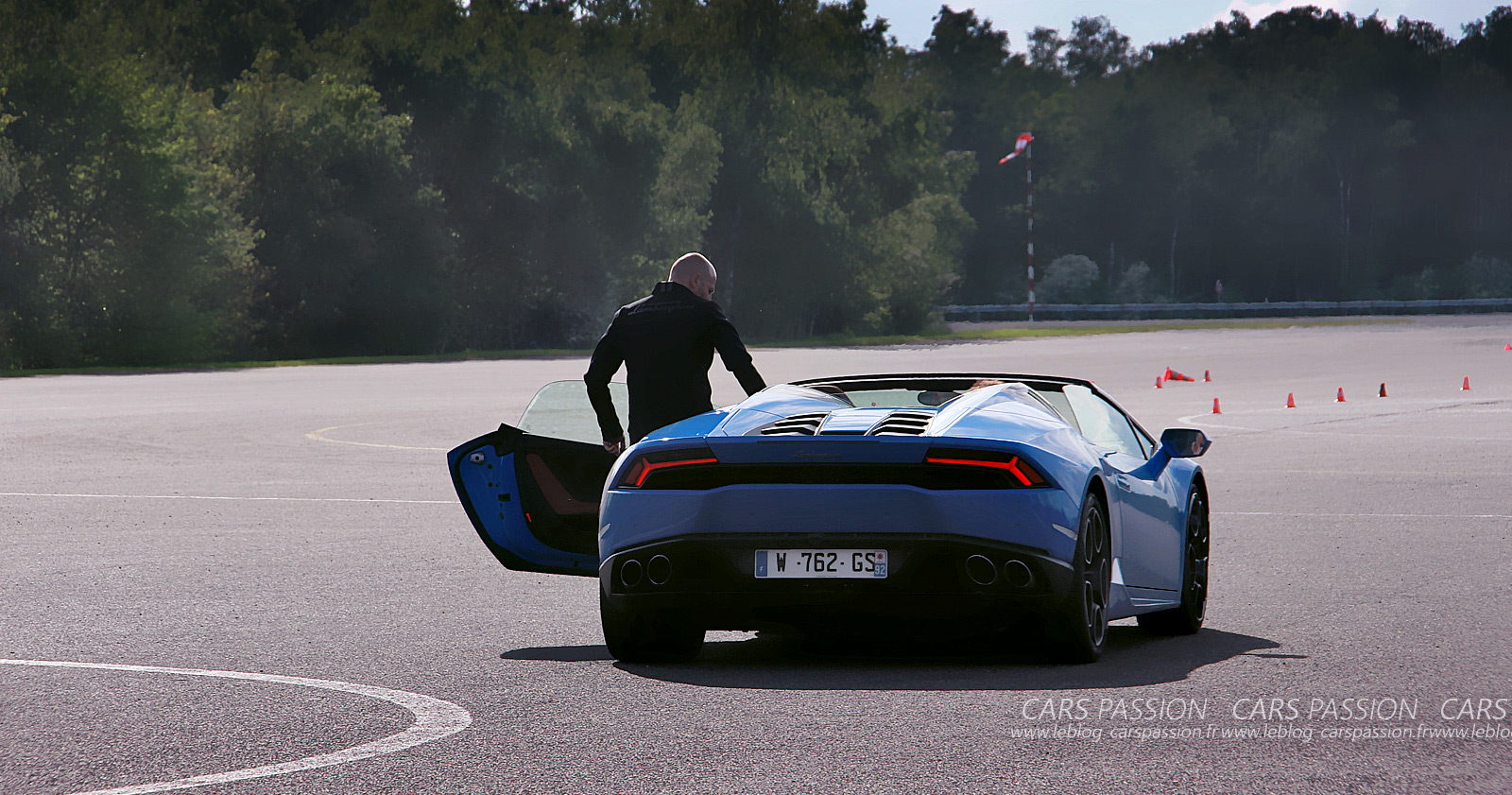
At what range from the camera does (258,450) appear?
18.6 m

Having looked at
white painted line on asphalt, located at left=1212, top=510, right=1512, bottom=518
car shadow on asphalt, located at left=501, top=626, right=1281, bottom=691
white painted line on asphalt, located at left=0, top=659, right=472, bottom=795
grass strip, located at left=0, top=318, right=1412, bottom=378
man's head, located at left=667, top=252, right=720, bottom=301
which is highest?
man's head, located at left=667, top=252, right=720, bottom=301

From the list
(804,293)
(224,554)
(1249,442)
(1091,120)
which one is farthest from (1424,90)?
(224,554)

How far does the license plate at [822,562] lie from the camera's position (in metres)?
6.12

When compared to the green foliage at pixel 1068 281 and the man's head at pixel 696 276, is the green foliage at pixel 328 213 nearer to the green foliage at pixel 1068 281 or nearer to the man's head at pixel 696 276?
the man's head at pixel 696 276

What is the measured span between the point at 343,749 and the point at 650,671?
1591mm

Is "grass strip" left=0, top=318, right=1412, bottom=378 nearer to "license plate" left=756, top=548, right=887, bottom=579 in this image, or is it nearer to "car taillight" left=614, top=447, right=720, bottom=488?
"car taillight" left=614, top=447, right=720, bottom=488

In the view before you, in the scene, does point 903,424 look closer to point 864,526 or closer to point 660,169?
point 864,526

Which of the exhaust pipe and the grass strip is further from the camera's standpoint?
the grass strip

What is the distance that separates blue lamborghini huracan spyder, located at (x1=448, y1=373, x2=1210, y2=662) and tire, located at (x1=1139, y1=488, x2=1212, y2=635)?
0.59 meters

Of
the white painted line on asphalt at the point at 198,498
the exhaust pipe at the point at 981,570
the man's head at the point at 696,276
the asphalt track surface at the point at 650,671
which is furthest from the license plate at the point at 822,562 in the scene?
the white painted line on asphalt at the point at 198,498

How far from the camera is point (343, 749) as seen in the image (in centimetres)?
514

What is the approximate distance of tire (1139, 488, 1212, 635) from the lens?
744 centimetres

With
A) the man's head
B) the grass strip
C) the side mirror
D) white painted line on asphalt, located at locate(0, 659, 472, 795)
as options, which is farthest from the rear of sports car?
the grass strip

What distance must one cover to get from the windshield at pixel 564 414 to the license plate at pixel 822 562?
2373mm
